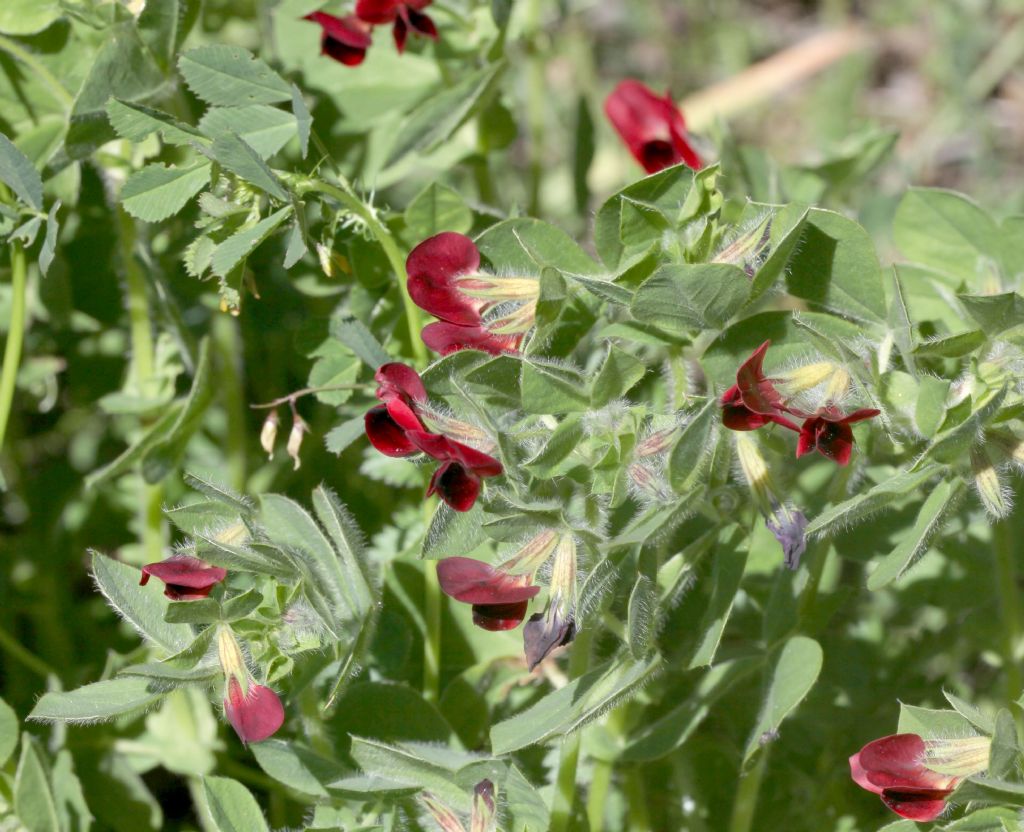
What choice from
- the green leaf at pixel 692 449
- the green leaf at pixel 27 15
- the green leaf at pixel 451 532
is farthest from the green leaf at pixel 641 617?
the green leaf at pixel 27 15

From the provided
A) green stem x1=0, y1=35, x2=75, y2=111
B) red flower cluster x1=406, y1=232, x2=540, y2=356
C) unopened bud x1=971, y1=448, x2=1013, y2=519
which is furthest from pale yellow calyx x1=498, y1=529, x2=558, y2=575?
green stem x1=0, y1=35, x2=75, y2=111

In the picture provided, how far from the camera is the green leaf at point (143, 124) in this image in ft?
7.11

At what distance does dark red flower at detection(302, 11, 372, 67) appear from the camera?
2.38 meters

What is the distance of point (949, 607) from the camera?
8.54 ft

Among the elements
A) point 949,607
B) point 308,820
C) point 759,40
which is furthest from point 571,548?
point 759,40

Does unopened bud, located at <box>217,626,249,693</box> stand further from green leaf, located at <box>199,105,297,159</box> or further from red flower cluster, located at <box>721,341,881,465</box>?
green leaf, located at <box>199,105,297,159</box>

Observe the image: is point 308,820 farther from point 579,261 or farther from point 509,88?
point 509,88

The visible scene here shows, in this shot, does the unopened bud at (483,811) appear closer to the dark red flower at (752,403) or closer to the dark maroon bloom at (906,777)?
the dark maroon bloom at (906,777)

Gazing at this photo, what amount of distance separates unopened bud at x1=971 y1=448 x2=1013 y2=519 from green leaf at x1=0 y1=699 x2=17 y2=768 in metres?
1.71

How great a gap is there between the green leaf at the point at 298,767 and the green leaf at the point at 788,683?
71 centimetres

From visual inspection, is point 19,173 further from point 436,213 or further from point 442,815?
point 442,815

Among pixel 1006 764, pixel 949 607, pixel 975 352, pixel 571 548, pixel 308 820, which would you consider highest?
pixel 975 352

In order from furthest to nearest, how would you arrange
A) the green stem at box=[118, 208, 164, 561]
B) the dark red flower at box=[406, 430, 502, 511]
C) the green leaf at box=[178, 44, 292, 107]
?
the green stem at box=[118, 208, 164, 561]
the green leaf at box=[178, 44, 292, 107]
the dark red flower at box=[406, 430, 502, 511]

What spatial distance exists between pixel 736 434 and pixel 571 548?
0.35 meters
